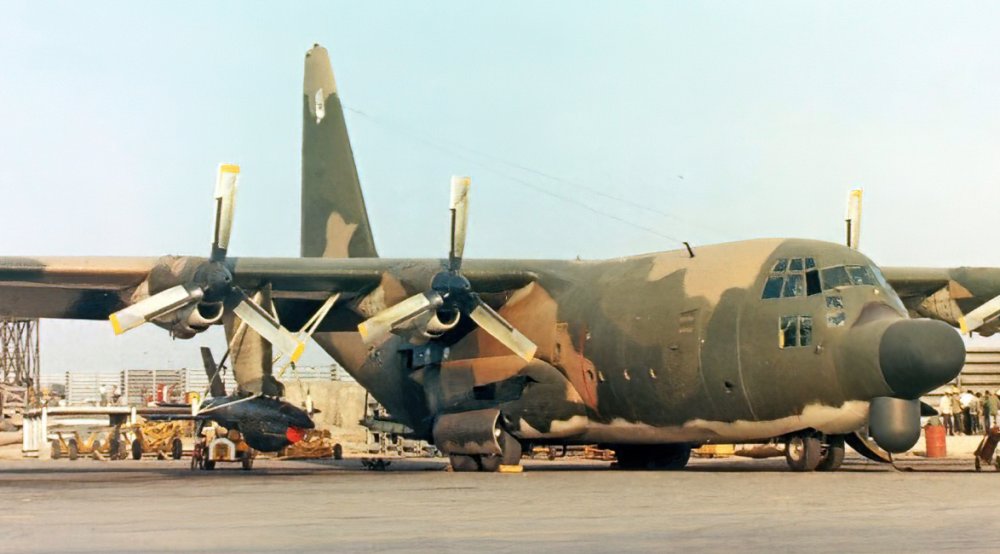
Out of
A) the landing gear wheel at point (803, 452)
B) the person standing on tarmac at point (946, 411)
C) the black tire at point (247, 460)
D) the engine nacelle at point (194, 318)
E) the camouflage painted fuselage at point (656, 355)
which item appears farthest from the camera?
the person standing on tarmac at point (946, 411)

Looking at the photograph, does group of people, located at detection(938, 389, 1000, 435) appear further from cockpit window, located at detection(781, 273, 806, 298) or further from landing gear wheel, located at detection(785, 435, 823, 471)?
cockpit window, located at detection(781, 273, 806, 298)

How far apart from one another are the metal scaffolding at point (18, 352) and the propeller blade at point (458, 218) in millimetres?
64012

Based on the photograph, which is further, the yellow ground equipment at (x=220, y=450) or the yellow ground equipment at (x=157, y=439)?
the yellow ground equipment at (x=157, y=439)

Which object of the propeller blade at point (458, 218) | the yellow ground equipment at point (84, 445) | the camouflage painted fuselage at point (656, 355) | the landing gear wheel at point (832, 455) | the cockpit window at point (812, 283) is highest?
the propeller blade at point (458, 218)

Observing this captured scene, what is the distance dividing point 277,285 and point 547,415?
583cm

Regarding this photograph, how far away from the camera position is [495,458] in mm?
22609

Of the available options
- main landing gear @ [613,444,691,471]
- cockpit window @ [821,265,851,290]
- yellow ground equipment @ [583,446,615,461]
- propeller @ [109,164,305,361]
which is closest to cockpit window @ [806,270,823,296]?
cockpit window @ [821,265,851,290]

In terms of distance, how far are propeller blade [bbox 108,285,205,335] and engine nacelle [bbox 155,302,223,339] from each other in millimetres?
199

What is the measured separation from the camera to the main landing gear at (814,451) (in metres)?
19.3

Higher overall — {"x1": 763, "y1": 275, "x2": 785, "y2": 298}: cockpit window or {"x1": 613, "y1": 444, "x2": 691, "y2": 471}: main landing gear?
{"x1": 763, "y1": 275, "x2": 785, "y2": 298}: cockpit window

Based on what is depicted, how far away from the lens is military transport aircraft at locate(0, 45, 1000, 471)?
18125 millimetres

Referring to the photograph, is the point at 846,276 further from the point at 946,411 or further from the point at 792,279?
the point at 946,411

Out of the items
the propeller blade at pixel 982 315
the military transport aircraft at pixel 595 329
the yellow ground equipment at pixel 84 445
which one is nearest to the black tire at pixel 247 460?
the military transport aircraft at pixel 595 329

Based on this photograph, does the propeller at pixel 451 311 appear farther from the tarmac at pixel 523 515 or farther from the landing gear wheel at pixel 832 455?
the landing gear wheel at pixel 832 455
